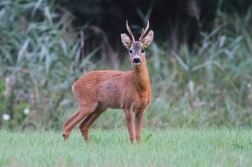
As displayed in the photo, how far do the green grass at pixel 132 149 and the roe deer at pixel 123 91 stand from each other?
24 centimetres

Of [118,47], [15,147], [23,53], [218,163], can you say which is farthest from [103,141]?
[118,47]

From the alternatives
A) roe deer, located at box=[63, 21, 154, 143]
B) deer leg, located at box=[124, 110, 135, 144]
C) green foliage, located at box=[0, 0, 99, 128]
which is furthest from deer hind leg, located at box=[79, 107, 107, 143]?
green foliage, located at box=[0, 0, 99, 128]

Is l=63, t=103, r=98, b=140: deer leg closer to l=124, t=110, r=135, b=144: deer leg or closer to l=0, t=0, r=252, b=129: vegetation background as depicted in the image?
l=124, t=110, r=135, b=144: deer leg

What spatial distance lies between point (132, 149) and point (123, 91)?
104cm

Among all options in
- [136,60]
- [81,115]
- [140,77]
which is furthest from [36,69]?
[136,60]

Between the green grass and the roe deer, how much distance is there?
24cm

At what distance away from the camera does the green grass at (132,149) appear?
620cm

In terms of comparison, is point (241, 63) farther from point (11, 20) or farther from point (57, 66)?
point (11, 20)

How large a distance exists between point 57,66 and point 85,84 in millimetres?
3546

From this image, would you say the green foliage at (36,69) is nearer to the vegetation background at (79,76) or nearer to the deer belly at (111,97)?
the vegetation background at (79,76)

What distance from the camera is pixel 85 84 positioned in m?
8.13

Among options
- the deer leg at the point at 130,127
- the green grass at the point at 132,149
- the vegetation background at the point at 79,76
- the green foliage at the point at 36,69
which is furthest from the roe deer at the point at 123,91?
the green foliage at the point at 36,69

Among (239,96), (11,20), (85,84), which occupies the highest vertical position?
(11,20)

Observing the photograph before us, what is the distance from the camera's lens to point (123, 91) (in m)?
7.69
